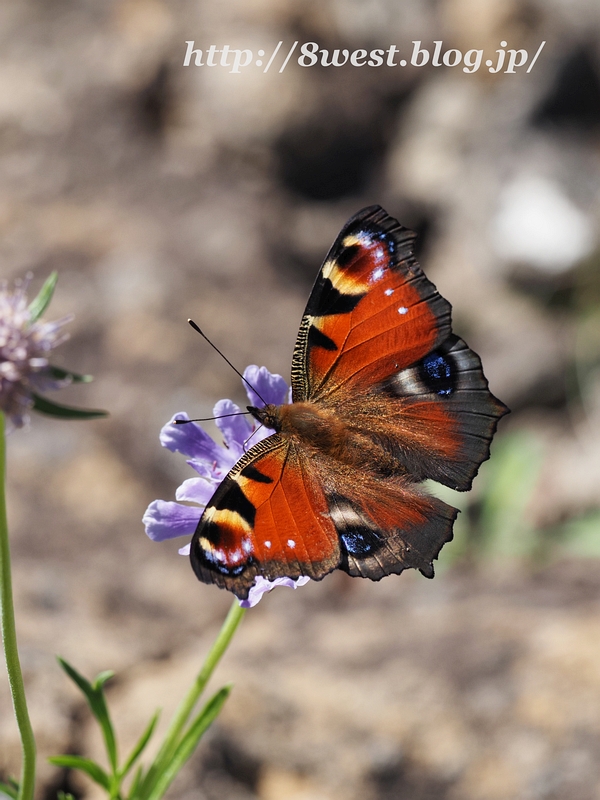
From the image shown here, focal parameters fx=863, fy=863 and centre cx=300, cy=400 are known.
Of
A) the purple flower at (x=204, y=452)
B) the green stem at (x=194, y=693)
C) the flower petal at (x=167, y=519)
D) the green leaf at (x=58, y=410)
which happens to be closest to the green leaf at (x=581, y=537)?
the purple flower at (x=204, y=452)

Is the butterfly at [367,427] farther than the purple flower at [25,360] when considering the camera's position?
No

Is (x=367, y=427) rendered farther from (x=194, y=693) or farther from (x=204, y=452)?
(x=194, y=693)

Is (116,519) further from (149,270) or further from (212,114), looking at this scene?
(212,114)

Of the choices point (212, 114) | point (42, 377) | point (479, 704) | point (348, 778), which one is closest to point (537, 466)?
point (479, 704)

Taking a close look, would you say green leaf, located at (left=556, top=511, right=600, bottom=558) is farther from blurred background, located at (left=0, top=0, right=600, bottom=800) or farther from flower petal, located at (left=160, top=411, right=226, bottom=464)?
flower petal, located at (left=160, top=411, right=226, bottom=464)

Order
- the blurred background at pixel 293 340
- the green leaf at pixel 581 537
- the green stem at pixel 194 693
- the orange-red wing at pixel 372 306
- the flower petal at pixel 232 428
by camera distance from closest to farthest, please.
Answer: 1. the green stem at pixel 194 693
2. the orange-red wing at pixel 372 306
3. the flower petal at pixel 232 428
4. the blurred background at pixel 293 340
5. the green leaf at pixel 581 537

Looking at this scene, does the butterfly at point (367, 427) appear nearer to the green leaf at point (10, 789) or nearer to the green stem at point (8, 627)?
the green stem at point (8, 627)

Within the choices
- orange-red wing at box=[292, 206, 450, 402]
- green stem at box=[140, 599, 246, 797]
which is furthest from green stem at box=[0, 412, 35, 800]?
orange-red wing at box=[292, 206, 450, 402]
